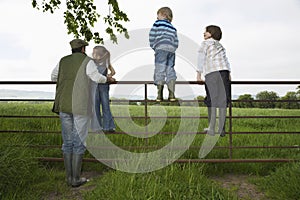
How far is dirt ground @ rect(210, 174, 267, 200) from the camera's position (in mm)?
3885

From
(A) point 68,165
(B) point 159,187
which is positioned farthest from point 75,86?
(B) point 159,187

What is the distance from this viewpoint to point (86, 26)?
778 centimetres

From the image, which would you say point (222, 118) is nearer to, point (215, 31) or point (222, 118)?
point (222, 118)

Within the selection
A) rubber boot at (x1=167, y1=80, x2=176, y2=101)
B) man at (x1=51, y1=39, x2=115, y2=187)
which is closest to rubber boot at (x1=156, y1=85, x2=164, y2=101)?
rubber boot at (x1=167, y1=80, x2=176, y2=101)

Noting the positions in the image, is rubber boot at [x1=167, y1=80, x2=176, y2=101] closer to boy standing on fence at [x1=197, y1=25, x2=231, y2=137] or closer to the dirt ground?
boy standing on fence at [x1=197, y1=25, x2=231, y2=137]

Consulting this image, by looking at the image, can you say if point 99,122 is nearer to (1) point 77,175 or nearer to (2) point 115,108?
(1) point 77,175

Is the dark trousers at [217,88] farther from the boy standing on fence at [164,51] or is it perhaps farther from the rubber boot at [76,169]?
the rubber boot at [76,169]

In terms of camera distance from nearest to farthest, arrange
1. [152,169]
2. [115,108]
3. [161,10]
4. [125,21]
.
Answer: [152,169] < [161,10] < [115,108] < [125,21]

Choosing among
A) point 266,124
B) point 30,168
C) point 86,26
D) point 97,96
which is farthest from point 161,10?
point 266,124

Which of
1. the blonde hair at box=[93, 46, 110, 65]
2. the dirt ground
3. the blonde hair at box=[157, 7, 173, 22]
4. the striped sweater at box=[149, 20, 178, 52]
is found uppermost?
the blonde hair at box=[157, 7, 173, 22]

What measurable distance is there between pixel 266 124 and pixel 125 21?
16.1 feet

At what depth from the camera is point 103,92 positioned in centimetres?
441

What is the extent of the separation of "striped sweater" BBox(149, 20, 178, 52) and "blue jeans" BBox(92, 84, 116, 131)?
931mm

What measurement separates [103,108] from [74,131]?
2.11ft
